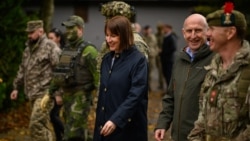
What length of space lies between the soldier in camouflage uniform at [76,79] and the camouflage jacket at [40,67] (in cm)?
83

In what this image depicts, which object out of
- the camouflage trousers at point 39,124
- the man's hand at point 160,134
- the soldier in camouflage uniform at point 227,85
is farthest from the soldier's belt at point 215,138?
the camouflage trousers at point 39,124

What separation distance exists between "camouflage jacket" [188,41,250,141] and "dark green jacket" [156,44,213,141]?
2.33 feet

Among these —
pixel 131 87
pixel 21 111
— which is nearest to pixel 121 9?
pixel 131 87

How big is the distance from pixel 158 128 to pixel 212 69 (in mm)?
1194

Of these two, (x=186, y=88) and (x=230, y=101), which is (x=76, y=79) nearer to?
(x=186, y=88)

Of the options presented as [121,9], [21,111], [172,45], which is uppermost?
[121,9]

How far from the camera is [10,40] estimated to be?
11359 mm

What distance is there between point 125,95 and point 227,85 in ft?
4.69

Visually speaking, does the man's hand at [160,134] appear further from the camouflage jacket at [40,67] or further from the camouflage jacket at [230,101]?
the camouflage jacket at [40,67]

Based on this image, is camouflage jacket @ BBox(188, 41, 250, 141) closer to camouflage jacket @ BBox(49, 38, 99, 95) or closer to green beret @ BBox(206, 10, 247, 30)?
green beret @ BBox(206, 10, 247, 30)

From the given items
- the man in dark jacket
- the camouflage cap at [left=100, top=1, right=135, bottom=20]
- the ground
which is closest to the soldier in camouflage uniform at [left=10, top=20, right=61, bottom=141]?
the ground

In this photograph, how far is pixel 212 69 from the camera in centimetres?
421

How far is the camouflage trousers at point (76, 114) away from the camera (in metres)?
7.30

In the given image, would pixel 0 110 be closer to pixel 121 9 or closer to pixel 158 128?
pixel 121 9
